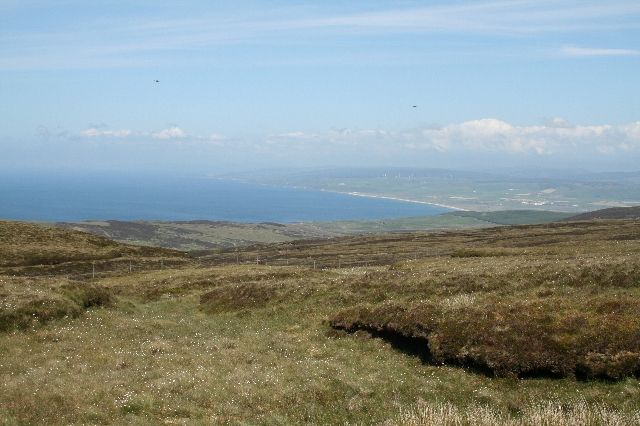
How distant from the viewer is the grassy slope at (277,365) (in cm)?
1972

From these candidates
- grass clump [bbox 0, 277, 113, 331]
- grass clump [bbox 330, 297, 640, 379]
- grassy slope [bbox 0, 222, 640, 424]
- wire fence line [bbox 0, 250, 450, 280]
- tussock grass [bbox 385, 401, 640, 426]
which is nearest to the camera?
tussock grass [bbox 385, 401, 640, 426]

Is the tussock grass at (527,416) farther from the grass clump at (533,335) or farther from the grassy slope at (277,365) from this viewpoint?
the grass clump at (533,335)

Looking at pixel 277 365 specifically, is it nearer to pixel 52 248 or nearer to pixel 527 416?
pixel 527 416

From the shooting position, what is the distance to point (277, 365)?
25.5m

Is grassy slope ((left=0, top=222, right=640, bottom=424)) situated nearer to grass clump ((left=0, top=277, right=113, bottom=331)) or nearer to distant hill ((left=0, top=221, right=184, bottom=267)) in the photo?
grass clump ((left=0, top=277, right=113, bottom=331))

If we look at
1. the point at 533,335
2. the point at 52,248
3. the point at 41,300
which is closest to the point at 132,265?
the point at 52,248

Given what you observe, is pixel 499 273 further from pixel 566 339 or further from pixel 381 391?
pixel 381 391

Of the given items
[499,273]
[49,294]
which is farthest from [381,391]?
[49,294]

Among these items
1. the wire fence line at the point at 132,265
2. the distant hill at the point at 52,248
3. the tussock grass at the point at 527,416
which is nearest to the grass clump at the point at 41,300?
the tussock grass at the point at 527,416

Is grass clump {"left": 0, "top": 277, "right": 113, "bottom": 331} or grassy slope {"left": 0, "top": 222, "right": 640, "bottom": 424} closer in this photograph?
grassy slope {"left": 0, "top": 222, "right": 640, "bottom": 424}

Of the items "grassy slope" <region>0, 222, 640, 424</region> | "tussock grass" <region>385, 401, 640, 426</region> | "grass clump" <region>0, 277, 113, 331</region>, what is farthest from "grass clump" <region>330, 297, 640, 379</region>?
"grass clump" <region>0, 277, 113, 331</region>

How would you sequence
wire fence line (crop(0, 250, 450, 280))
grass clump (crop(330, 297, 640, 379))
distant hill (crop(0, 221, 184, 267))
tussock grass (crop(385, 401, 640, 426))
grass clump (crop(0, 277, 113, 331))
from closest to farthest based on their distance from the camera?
tussock grass (crop(385, 401, 640, 426)) → grass clump (crop(330, 297, 640, 379)) → grass clump (crop(0, 277, 113, 331)) → wire fence line (crop(0, 250, 450, 280)) → distant hill (crop(0, 221, 184, 267))

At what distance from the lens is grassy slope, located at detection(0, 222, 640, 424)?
64.7 ft

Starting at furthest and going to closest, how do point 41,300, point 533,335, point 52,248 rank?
point 52,248 → point 41,300 → point 533,335
